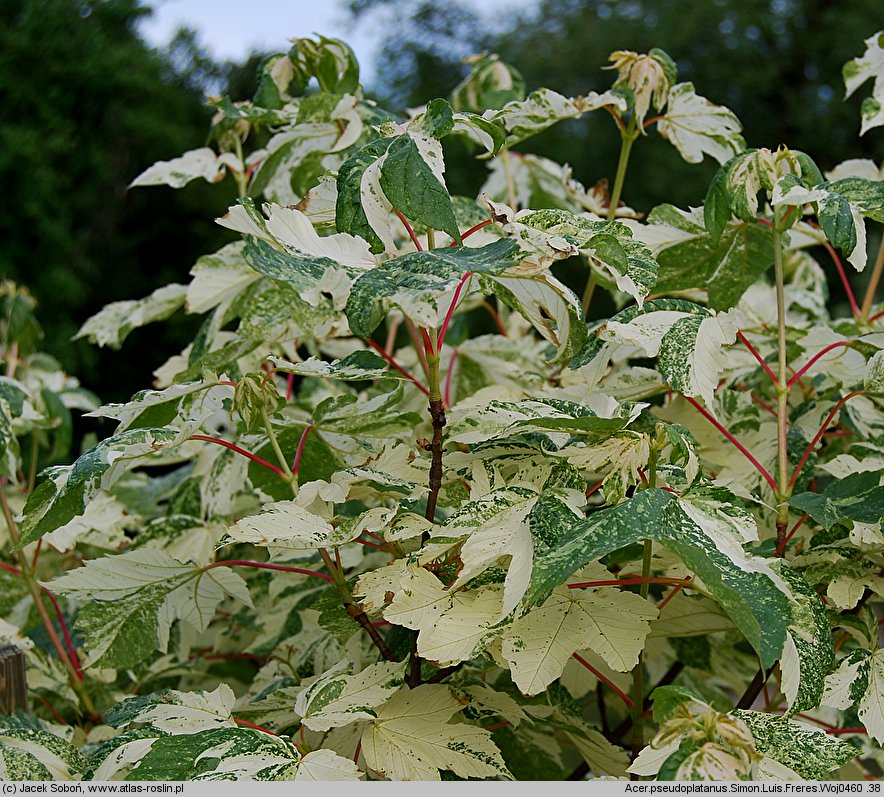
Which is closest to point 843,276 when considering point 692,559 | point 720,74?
point 692,559

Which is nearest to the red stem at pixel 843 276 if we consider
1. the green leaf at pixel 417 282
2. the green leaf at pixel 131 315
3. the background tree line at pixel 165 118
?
the green leaf at pixel 417 282

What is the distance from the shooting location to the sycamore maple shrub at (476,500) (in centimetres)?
59

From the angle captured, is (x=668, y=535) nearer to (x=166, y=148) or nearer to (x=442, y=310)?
(x=442, y=310)

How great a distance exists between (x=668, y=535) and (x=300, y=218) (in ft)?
1.07

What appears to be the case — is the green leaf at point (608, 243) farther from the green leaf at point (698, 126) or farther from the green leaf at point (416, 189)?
the green leaf at point (698, 126)

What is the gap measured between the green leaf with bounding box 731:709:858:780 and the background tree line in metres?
5.34

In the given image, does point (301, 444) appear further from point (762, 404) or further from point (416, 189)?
point (762, 404)

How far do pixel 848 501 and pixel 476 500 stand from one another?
0.30 metres

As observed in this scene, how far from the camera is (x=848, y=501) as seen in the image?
0.73m

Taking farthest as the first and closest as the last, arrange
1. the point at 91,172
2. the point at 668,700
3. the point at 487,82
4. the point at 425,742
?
the point at 91,172, the point at 487,82, the point at 425,742, the point at 668,700

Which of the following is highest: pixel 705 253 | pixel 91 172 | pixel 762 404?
pixel 91 172

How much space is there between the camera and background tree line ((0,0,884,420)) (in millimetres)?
6105

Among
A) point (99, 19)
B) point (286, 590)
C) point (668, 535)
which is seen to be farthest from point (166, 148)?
point (668, 535)

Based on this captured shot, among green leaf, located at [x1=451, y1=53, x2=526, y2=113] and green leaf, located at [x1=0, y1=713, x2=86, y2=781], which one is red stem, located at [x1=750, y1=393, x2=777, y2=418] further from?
green leaf, located at [x1=0, y1=713, x2=86, y2=781]
